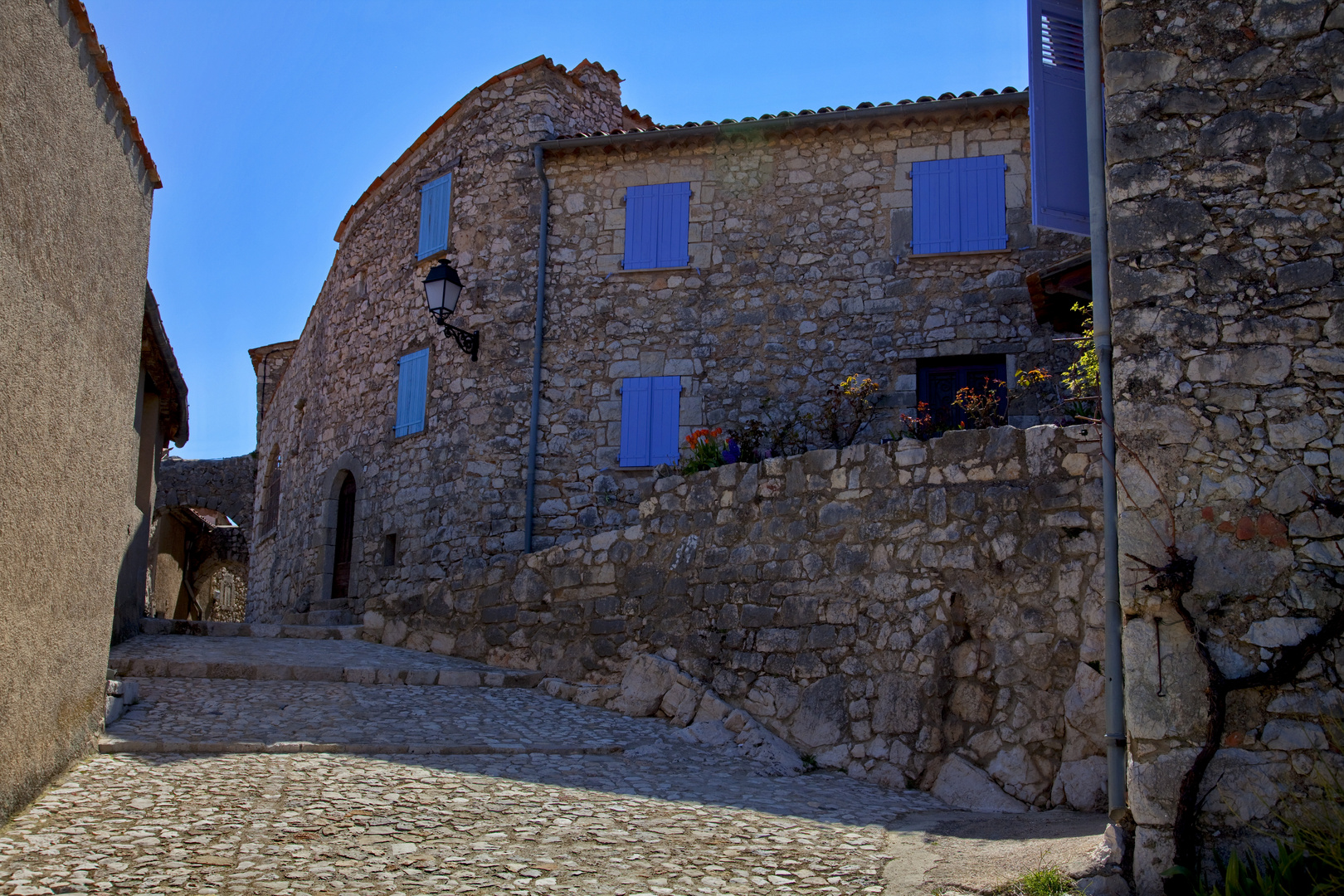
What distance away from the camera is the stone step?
1079cm

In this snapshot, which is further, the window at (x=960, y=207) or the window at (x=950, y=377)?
the window at (x=960, y=207)

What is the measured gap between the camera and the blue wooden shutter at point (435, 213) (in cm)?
1367

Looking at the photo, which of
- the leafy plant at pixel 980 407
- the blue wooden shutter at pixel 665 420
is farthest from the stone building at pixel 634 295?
the leafy plant at pixel 980 407

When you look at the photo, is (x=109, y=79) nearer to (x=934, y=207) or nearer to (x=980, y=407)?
(x=980, y=407)

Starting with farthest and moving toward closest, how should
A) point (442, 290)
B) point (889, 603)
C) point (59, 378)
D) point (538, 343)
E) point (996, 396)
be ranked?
1. point (538, 343)
2. point (442, 290)
3. point (996, 396)
4. point (889, 603)
5. point (59, 378)

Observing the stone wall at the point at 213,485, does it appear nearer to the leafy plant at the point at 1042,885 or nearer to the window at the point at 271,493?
the window at the point at 271,493

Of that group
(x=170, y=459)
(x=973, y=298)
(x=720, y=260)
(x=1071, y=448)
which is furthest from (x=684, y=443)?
(x=170, y=459)

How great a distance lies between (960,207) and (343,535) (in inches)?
339

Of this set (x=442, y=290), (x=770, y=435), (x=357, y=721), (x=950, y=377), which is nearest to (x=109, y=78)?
(x=357, y=721)

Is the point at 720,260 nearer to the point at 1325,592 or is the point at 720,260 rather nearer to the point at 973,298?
the point at 973,298

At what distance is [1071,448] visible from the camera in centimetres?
698

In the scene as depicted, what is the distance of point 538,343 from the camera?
12.7 m

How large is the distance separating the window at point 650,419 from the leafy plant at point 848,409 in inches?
64.3

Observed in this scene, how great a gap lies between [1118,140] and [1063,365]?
640 centimetres
